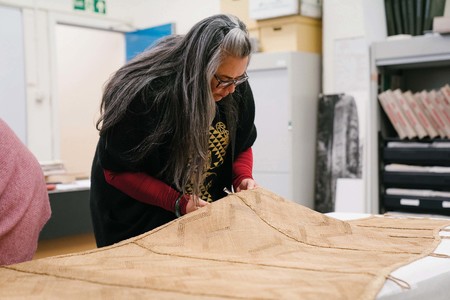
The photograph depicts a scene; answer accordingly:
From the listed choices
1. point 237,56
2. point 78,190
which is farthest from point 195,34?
point 78,190

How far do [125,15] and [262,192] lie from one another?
4273 mm

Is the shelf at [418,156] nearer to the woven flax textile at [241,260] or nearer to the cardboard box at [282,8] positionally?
the cardboard box at [282,8]

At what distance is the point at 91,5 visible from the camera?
519 centimetres

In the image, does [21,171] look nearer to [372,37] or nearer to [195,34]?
[195,34]

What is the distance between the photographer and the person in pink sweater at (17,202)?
1.29m

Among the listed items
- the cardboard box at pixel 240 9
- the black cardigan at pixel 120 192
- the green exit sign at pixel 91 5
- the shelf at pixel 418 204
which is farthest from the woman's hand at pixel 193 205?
the green exit sign at pixel 91 5

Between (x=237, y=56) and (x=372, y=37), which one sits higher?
(x=372, y=37)

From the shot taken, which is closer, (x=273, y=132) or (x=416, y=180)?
(x=416, y=180)

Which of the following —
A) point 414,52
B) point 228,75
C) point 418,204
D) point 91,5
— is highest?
point 91,5

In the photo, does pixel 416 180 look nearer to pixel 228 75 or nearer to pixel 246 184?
pixel 246 184

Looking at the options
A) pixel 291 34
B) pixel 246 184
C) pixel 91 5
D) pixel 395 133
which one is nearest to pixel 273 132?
pixel 291 34

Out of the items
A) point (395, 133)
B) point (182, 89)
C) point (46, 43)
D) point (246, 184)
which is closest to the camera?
point (182, 89)

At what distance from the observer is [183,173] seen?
1.51 meters

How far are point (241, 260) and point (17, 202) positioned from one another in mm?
526
